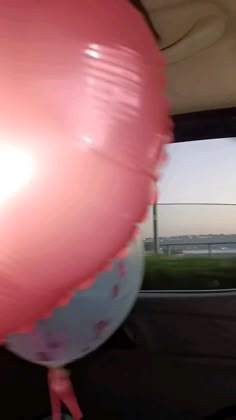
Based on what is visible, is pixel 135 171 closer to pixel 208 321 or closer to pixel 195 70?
pixel 195 70

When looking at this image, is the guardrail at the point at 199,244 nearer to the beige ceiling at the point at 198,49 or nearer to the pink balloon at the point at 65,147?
the beige ceiling at the point at 198,49

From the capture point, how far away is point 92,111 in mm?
487

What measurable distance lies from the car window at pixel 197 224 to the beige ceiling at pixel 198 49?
0.23 metres

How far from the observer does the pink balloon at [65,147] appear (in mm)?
466

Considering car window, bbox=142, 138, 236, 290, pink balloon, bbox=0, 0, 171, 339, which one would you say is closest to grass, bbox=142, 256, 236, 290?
car window, bbox=142, 138, 236, 290

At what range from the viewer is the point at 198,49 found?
1094mm

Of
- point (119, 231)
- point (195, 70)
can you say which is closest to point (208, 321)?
point (195, 70)

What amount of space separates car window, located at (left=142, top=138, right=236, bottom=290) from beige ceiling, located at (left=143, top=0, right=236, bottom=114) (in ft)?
0.74

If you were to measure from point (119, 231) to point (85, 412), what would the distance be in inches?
47.1

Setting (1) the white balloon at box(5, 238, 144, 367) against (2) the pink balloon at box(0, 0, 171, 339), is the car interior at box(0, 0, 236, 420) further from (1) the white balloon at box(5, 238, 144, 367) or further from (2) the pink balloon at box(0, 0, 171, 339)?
(2) the pink balloon at box(0, 0, 171, 339)

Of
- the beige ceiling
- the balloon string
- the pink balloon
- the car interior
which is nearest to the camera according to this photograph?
the pink balloon

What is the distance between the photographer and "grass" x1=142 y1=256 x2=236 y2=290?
5.09 ft

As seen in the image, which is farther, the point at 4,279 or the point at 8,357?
the point at 8,357

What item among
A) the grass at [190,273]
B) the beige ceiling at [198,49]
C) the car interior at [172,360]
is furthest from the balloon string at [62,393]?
the beige ceiling at [198,49]
